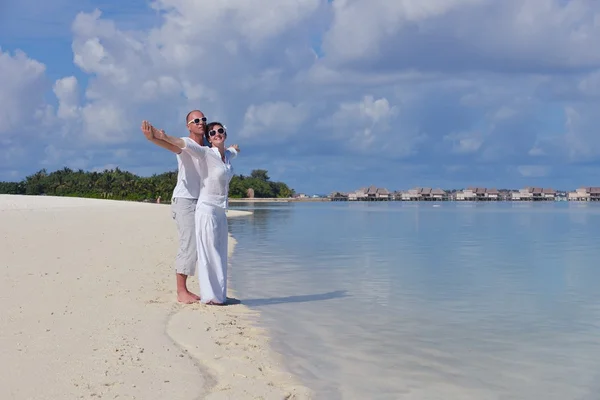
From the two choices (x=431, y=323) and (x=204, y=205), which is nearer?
(x=204, y=205)

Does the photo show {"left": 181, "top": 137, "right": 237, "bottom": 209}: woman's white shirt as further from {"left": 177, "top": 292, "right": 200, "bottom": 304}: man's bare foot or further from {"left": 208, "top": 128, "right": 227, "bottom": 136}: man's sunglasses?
{"left": 177, "top": 292, "right": 200, "bottom": 304}: man's bare foot

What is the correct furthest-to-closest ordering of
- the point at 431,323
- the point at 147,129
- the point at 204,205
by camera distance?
the point at 431,323 < the point at 204,205 < the point at 147,129

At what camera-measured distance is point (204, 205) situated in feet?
27.2

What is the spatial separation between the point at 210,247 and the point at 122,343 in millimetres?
2427

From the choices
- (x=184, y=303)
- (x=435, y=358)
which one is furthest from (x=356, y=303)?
(x=435, y=358)

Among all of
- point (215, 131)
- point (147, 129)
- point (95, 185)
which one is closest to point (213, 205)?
point (215, 131)

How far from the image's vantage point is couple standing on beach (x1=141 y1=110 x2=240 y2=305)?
323 inches

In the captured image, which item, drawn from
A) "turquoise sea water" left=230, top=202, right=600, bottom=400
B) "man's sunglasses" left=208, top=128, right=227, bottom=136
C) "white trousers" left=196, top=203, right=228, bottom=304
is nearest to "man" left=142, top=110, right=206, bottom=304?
"man's sunglasses" left=208, top=128, right=227, bottom=136

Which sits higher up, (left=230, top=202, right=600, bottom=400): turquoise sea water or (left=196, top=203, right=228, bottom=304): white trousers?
(left=196, top=203, right=228, bottom=304): white trousers

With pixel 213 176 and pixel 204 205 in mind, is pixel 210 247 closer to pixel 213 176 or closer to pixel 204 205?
pixel 204 205

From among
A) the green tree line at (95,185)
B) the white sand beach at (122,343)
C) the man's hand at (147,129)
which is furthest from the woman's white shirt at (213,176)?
the green tree line at (95,185)

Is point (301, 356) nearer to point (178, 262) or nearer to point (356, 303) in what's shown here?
point (178, 262)

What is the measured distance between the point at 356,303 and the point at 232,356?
4104 mm

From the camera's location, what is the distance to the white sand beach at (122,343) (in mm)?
4840
